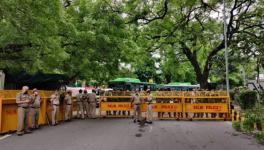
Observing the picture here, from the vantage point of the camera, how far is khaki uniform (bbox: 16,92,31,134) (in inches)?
572

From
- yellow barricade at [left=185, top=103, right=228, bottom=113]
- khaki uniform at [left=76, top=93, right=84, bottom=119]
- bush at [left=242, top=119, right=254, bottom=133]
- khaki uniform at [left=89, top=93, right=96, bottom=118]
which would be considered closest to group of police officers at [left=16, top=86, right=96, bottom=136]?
khaki uniform at [left=76, top=93, right=84, bottom=119]

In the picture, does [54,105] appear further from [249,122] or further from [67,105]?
[249,122]

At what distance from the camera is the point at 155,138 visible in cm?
1334

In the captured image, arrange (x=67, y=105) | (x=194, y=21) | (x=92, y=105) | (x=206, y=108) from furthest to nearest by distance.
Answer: (x=194, y=21) → (x=92, y=105) → (x=206, y=108) → (x=67, y=105)

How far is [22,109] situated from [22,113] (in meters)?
0.16

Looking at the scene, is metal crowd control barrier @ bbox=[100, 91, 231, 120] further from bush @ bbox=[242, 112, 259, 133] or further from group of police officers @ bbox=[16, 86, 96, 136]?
bush @ bbox=[242, 112, 259, 133]

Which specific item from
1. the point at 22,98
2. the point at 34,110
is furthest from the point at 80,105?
the point at 22,98

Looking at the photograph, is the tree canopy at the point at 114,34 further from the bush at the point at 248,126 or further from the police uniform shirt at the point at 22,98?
the bush at the point at 248,126

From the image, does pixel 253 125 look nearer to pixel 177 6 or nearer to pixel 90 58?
pixel 90 58

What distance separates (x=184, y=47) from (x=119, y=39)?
1055 cm

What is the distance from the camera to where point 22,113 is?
48.2 ft

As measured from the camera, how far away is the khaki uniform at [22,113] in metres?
14.5

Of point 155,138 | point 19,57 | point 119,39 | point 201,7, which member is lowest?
point 155,138

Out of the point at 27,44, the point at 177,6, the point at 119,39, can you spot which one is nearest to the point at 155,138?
the point at 27,44
